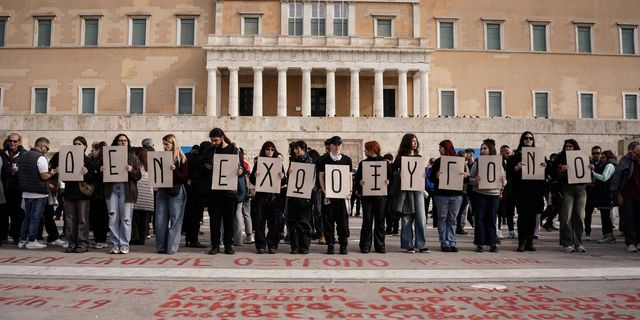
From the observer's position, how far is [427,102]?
40.0 meters

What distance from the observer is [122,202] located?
9.85 meters

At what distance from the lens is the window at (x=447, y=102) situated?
42812 mm

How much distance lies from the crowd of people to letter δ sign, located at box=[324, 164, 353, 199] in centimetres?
13

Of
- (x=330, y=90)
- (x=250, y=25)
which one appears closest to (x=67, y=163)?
(x=330, y=90)

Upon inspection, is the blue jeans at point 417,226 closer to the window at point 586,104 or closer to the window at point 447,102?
the window at point 447,102

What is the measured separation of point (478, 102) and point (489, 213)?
34.6m

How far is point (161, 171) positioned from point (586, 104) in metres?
43.2

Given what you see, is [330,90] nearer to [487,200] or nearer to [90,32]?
[90,32]

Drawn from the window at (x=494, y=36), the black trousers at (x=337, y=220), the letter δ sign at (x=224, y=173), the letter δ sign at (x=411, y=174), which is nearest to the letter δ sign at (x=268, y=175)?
the letter δ sign at (x=224, y=173)

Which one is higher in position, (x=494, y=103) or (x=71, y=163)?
(x=494, y=103)

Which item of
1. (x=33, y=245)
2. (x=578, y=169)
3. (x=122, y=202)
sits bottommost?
(x=33, y=245)

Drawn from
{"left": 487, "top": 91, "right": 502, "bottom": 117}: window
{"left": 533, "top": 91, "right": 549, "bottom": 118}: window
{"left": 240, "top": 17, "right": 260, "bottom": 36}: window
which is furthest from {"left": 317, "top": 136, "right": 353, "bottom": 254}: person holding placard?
{"left": 533, "top": 91, "right": 549, "bottom": 118}: window

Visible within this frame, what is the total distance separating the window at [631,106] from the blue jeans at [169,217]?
45.0 m

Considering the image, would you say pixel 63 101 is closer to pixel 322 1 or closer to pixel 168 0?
pixel 168 0
